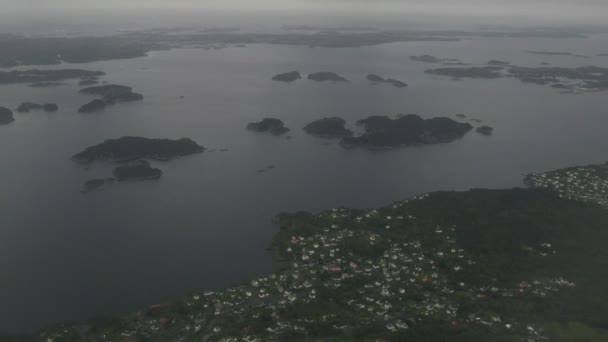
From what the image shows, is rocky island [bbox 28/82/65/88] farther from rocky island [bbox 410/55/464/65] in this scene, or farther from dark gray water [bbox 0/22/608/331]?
rocky island [bbox 410/55/464/65]

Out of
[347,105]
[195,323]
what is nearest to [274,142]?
[347,105]

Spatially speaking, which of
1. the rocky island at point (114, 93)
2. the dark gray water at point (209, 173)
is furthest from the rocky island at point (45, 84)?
the rocky island at point (114, 93)

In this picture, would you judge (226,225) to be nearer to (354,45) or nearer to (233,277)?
(233,277)

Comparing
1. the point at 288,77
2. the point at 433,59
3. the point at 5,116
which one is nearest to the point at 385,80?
the point at 288,77

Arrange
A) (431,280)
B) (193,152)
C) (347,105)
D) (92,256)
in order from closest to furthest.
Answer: (431,280) → (92,256) → (193,152) → (347,105)

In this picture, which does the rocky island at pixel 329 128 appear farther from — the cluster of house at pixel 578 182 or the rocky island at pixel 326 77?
the rocky island at pixel 326 77

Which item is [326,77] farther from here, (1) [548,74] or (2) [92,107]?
(1) [548,74]

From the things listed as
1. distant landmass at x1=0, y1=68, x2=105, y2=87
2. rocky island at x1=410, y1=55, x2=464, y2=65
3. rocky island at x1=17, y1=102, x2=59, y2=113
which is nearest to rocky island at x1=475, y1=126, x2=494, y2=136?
rocky island at x1=17, y1=102, x2=59, y2=113
